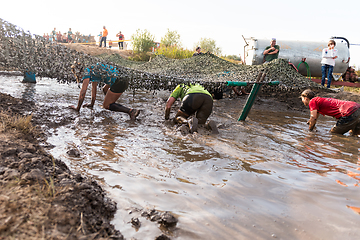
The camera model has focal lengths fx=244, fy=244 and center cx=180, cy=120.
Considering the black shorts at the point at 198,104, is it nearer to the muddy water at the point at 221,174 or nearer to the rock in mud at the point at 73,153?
the muddy water at the point at 221,174

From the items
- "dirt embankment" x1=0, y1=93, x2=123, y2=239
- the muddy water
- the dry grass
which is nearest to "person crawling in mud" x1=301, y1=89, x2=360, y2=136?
the muddy water

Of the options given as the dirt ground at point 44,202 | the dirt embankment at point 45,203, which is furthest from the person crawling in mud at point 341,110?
the dirt embankment at point 45,203

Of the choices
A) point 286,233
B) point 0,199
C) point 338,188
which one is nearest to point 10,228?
point 0,199

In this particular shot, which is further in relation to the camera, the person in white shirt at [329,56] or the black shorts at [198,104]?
the person in white shirt at [329,56]

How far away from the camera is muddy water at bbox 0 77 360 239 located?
6.72 feet

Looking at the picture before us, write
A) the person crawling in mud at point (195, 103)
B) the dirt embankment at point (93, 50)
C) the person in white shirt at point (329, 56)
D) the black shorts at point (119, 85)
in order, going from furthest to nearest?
the dirt embankment at point (93, 50) → the person in white shirt at point (329, 56) → the black shorts at point (119, 85) → the person crawling in mud at point (195, 103)

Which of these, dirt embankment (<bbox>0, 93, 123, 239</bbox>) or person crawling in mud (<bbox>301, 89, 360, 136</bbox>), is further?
person crawling in mud (<bbox>301, 89, 360, 136</bbox>)

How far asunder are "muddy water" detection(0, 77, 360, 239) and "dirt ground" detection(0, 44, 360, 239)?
248 mm

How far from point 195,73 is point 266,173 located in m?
6.18

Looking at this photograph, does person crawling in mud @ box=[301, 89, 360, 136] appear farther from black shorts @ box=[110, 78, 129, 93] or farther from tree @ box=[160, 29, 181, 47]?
tree @ box=[160, 29, 181, 47]

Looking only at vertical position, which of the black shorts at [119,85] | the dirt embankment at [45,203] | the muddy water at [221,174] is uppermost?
the black shorts at [119,85]

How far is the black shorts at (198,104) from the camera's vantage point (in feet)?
16.1

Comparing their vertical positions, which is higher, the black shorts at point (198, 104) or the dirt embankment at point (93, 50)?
the dirt embankment at point (93, 50)

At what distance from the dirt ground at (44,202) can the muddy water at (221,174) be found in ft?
0.81
